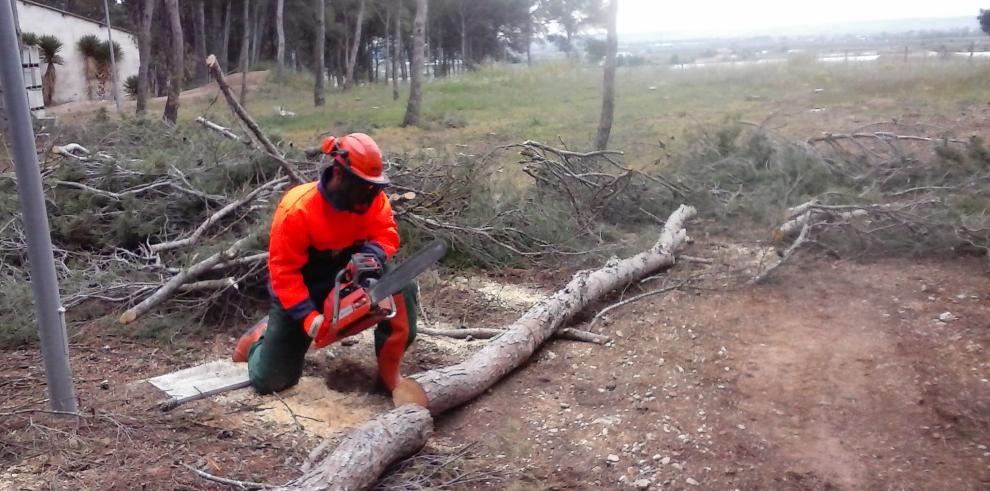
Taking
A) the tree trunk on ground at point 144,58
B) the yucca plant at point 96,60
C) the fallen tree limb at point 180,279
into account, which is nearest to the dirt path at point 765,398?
the fallen tree limb at point 180,279

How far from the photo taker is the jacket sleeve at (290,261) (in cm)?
328

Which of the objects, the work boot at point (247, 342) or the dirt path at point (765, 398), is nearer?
the dirt path at point (765, 398)

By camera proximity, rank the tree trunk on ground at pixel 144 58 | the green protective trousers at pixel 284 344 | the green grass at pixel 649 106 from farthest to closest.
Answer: the tree trunk on ground at pixel 144 58, the green grass at pixel 649 106, the green protective trousers at pixel 284 344

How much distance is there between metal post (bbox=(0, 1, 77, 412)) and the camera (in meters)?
2.83

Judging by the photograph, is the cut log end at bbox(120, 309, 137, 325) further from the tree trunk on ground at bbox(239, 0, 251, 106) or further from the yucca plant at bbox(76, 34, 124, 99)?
the yucca plant at bbox(76, 34, 124, 99)

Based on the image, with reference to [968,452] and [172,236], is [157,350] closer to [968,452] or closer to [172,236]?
[172,236]

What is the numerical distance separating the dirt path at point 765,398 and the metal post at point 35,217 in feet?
5.33

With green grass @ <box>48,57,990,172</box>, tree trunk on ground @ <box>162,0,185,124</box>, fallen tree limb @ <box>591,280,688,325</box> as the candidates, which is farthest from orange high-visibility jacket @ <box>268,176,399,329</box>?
tree trunk on ground @ <box>162,0,185,124</box>

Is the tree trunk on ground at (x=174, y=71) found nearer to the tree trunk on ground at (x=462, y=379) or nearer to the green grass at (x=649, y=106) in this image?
the green grass at (x=649, y=106)

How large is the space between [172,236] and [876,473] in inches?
186

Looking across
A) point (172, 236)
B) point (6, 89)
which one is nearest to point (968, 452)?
point (6, 89)

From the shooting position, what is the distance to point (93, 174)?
6.02m

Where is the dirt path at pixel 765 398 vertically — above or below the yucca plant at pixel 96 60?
below

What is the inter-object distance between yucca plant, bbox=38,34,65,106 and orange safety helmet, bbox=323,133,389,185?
76.6 ft
